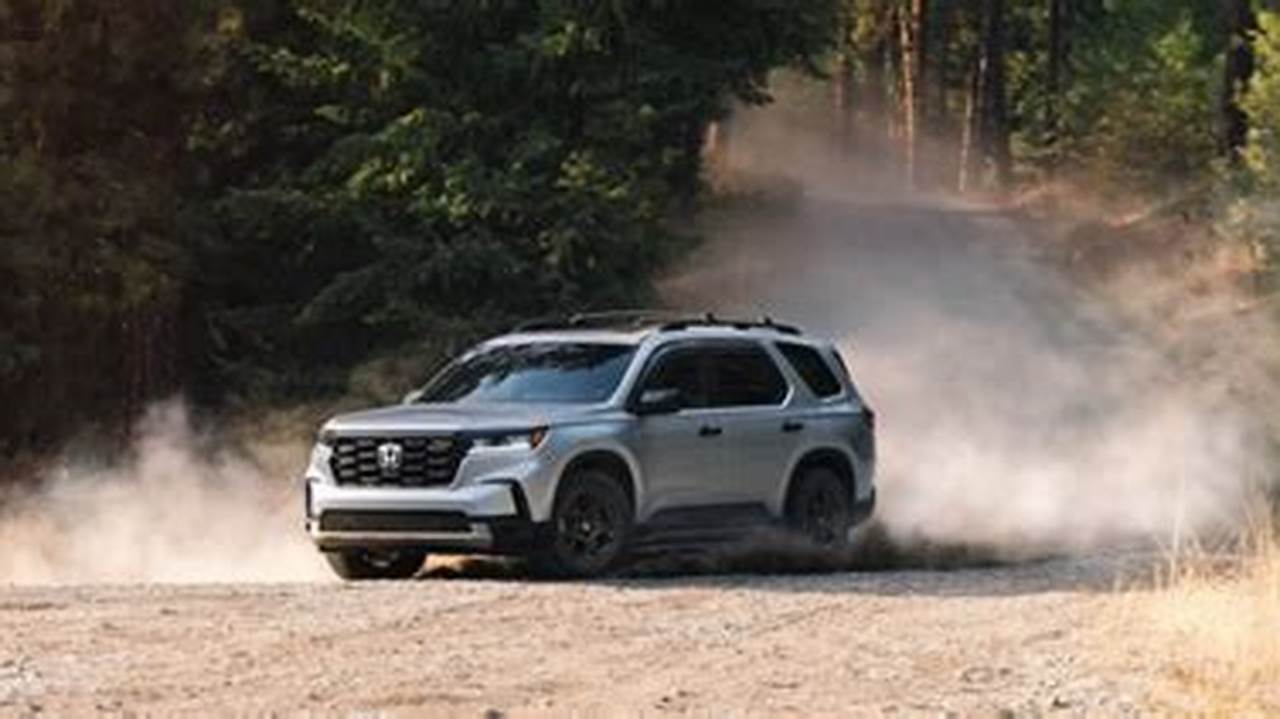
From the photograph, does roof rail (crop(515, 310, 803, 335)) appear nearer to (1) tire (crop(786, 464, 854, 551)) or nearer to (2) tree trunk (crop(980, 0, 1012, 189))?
(1) tire (crop(786, 464, 854, 551))

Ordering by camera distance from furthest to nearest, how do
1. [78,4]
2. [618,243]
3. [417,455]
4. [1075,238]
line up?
1. [1075,238]
2. [78,4]
3. [618,243]
4. [417,455]

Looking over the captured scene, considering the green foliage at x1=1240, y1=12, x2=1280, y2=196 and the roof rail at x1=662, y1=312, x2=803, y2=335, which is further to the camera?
the green foliage at x1=1240, y1=12, x2=1280, y2=196

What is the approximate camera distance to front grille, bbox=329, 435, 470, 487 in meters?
17.0

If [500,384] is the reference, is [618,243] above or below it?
above

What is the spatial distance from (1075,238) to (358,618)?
38135mm

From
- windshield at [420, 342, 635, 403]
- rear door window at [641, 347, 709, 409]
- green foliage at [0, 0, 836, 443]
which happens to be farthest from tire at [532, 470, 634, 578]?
green foliage at [0, 0, 836, 443]

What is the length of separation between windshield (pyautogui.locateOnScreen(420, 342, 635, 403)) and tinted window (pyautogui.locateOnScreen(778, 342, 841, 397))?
1.97 metres

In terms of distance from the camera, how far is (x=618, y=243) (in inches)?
1029

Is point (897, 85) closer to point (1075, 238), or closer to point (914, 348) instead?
point (1075, 238)

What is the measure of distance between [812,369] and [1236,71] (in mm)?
31567

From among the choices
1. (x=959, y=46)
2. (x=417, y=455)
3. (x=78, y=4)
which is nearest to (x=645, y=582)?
(x=417, y=455)

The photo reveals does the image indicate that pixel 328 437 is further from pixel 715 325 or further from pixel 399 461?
pixel 715 325

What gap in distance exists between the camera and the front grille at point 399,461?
17.0 metres

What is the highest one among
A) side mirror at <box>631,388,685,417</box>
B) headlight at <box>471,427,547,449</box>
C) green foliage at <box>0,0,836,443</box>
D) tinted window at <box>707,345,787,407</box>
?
green foliage at <box>0,0,836,443</box>
